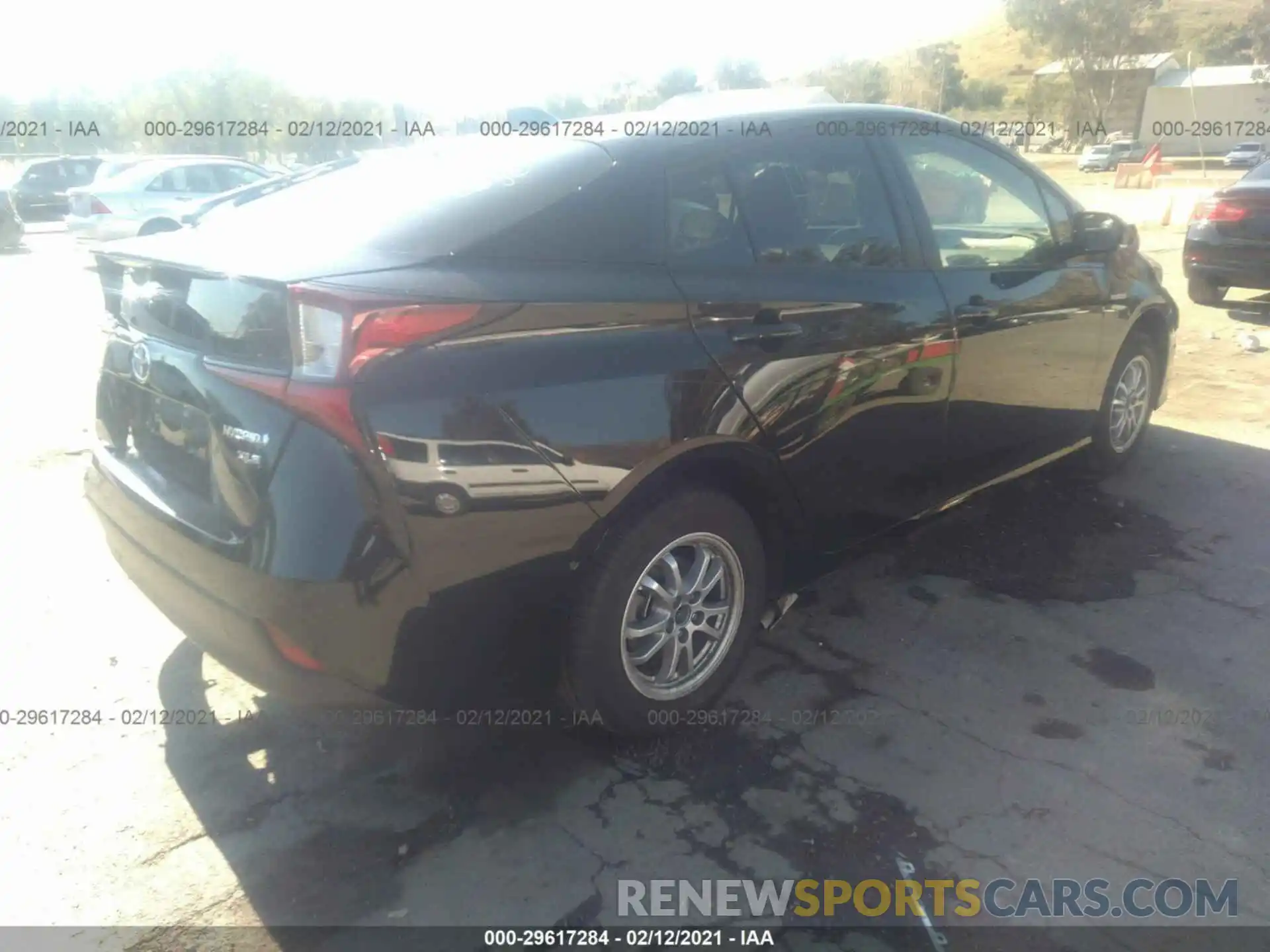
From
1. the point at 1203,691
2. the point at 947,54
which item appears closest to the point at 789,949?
the point at 1203,691

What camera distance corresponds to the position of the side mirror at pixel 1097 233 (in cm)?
412

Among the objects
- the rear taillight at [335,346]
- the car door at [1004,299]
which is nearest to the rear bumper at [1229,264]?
the car door at [1004,299]

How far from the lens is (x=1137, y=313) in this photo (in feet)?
15.4

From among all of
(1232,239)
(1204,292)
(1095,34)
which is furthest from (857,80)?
(1232,239)

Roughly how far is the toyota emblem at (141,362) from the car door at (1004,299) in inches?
99.1

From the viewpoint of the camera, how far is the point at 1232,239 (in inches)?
333

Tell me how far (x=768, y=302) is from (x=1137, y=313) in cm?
273

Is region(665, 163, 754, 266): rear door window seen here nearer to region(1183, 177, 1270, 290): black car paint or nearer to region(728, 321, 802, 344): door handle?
region(728, 321, 802, 344): door handle

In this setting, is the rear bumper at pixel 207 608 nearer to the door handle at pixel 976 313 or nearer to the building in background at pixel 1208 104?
the door handle at pixel 976 313

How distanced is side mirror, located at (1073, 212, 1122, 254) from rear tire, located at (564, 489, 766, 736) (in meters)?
2.20

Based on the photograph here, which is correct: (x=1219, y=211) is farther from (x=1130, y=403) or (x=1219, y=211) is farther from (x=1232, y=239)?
(x=1130, y=403)

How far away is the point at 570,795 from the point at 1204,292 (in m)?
8.81

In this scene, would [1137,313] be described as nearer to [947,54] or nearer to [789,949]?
[789,949]

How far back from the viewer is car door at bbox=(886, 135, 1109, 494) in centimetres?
356
